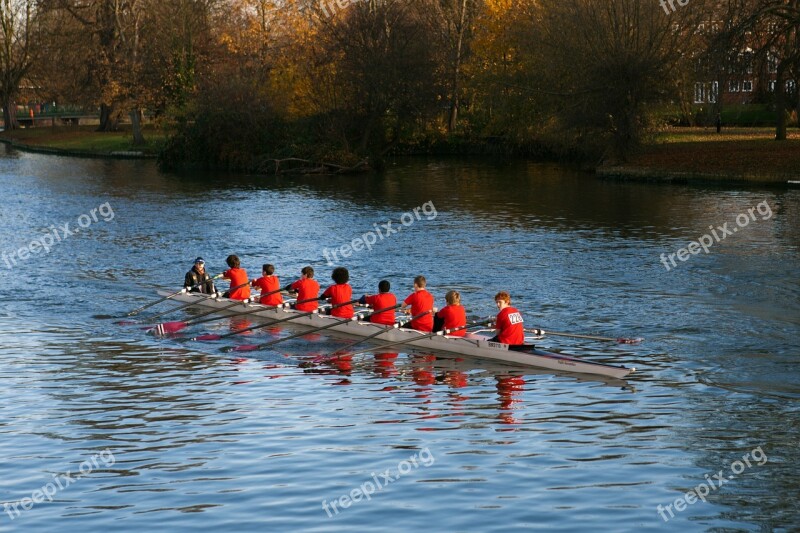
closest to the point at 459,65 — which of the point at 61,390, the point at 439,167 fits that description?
the point at 439,167

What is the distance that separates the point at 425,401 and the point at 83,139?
80.3 metres

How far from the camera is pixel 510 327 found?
2103 cm

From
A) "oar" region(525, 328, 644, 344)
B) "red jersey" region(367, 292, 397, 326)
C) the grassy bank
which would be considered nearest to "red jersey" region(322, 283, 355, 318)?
"red jersey" region(367, 292, 397, 326)

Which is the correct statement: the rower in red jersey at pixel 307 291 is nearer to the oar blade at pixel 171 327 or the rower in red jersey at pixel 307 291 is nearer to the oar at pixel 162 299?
the oar blade at pixel 171 327

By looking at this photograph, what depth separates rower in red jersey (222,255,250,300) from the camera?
90.1 ft

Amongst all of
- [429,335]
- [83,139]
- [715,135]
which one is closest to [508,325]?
[429,335]

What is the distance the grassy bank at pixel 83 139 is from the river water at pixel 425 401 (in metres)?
43.3

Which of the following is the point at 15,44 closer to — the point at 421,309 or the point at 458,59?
the point at 458,59

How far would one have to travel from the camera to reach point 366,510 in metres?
13.7

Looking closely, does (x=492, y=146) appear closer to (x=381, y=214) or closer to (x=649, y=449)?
(x=381, y=214)

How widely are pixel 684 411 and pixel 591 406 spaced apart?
151 cm

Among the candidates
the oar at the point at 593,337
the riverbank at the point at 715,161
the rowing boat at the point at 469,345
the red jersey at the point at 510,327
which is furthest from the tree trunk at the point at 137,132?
the red jersey at the point at 510,327

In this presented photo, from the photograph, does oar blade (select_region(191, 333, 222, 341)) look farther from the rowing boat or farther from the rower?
the rower

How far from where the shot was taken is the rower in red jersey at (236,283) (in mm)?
27453
